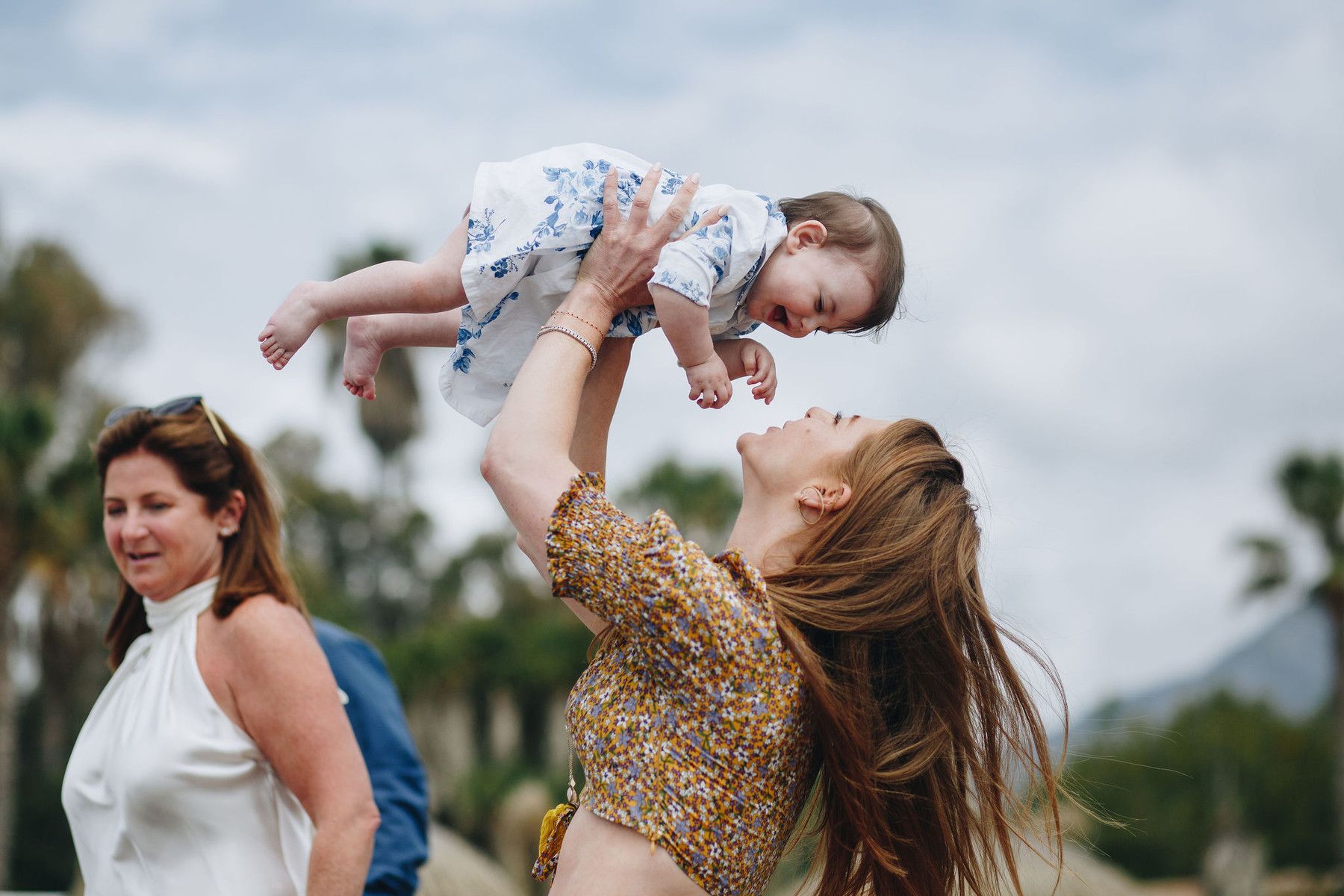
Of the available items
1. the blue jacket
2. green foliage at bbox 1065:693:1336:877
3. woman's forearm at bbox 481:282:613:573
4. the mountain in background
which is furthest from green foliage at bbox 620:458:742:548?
woman's forearm at bbox 481:282:613:573

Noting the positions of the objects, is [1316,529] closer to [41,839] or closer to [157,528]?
[157,528]

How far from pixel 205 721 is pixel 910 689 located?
66.7 inches

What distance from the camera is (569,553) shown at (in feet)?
6.35

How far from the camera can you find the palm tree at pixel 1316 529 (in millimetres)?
19828

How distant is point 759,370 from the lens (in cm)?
252

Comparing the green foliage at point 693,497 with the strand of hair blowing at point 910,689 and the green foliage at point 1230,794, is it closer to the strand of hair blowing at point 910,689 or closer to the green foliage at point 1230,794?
the green foliage at point 1230,794

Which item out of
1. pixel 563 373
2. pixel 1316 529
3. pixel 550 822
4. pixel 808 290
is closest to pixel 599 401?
pixel 563 373

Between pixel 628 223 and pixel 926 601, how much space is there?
3.03ft

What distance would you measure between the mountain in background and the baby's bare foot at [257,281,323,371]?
181 centimetres

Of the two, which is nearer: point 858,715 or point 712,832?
point 712,832

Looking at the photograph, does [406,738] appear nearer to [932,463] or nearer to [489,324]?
[489,324]

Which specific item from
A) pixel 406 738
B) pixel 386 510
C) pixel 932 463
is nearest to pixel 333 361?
pixel 386 510

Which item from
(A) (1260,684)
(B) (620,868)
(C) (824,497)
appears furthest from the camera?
(A) (1260,684)

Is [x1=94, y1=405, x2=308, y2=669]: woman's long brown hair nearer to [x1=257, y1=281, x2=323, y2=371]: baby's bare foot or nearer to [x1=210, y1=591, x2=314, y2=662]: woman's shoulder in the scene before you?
[x1=210, y1=591, x2=314, y2=662]: woman's shoulder
